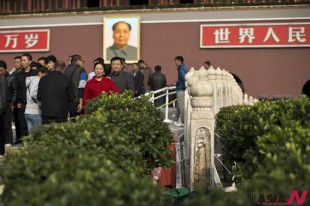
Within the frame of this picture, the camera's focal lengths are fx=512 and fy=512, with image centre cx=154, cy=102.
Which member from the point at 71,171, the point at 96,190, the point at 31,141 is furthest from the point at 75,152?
the point at 31,141

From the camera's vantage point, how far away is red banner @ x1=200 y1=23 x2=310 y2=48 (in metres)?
18.0

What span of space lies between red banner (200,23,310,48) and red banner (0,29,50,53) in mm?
6213

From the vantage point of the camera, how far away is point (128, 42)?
19125mm

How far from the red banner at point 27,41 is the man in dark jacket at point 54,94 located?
1304cm

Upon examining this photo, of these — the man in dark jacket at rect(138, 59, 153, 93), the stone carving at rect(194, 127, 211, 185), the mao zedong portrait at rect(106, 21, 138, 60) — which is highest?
the mao zedong portrait at rect(106, 21, 138, 60)

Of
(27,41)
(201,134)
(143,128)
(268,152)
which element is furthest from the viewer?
(27,41)

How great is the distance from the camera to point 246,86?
18.6m

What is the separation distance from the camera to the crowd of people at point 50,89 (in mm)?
7305

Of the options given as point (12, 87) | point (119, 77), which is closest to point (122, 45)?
point (12, 87)

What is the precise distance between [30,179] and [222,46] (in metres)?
16.0

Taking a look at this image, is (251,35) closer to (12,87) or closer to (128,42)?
(128,42)

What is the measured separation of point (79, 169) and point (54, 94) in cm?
452

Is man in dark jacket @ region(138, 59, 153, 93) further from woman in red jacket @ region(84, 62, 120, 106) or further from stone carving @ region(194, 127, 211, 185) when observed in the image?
stone carving @ region(194, 127, 211, 185)

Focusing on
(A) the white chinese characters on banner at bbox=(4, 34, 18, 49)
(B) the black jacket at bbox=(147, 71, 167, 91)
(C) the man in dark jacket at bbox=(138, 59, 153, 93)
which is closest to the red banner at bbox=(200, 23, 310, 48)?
(C) the man in dark jacket at bbox=(138, 59, 153, 93)
